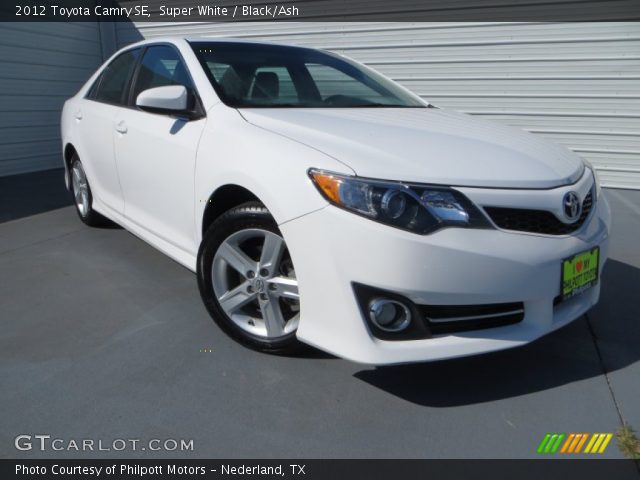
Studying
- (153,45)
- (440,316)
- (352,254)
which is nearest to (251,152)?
(352,254)

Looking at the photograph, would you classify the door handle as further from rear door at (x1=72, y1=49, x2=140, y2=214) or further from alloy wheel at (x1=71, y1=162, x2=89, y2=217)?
alloy wheel at (x1=71, y1=162, x2=89, y2=217)

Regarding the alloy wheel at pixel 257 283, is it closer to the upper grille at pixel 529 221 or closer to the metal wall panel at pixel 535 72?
the upper grille at pixel 529 221

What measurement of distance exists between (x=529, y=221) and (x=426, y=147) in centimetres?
47

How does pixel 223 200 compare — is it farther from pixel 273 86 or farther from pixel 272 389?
pixel 272 389

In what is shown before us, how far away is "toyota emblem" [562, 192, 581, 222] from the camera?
2072 millimetres

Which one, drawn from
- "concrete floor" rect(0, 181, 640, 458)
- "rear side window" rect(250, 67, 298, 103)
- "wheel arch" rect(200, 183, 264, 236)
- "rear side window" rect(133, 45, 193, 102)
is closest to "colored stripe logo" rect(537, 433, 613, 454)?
"concrete floor" rect(0, 181, 640, 458)

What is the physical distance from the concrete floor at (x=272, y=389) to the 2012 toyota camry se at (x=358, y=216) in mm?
252

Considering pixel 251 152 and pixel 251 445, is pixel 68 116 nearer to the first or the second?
pixel 251 152

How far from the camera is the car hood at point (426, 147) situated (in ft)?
6.40

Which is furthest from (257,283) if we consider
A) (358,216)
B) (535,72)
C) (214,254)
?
(535,72)

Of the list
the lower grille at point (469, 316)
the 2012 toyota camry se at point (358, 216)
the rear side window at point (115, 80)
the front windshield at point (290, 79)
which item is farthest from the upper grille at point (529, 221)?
the rear side window at point (115, 80)

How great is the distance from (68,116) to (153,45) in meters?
1.33

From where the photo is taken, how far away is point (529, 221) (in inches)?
78.5

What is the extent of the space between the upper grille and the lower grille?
28 cm
